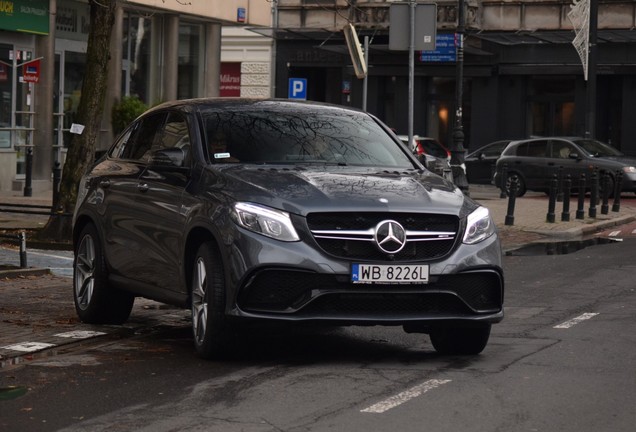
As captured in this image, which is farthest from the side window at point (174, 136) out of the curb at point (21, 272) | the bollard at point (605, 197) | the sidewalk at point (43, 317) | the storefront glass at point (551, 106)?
the storefront glass at point (551, 106)

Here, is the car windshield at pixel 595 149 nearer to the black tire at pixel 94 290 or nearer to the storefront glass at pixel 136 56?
the storefront glass at pixel 136 56

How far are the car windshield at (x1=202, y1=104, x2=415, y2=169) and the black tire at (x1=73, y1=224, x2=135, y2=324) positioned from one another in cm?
160

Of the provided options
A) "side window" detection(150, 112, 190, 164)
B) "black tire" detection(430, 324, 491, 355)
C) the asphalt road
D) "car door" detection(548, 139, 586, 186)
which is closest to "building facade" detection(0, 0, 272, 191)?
"car door" detection(548, 139, 586, 186)

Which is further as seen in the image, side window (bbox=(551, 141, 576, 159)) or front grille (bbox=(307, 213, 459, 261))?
side window (bbox=(551, 141, 576, 159))

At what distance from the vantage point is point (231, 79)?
54594mm

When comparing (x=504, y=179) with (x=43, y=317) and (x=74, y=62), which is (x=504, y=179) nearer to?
(x=74, y=62)

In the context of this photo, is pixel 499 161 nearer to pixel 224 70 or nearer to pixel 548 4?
pixel 548 4

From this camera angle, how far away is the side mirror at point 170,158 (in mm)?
9961

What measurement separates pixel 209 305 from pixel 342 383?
1120 millimetres

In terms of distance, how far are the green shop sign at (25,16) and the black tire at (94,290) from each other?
21.1 metres

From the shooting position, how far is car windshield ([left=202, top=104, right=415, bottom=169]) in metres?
10.0

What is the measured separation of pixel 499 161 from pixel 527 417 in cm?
2951

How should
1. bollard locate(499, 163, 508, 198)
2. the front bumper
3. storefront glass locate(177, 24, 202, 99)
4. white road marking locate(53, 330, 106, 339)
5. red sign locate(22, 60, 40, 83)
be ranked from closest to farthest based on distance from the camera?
the front bumper
white road marking locate(53, 330, 106, 339)
red sign locate(22, 60, 40, 83)
bollard locate(499, 163, 508, 198)
storefront glass locate(177, 24, 202, 99)

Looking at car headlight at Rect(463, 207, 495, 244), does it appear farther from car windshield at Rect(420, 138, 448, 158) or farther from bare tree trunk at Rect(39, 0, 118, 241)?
car windshield at Rect(420, 138, 448, 158)
